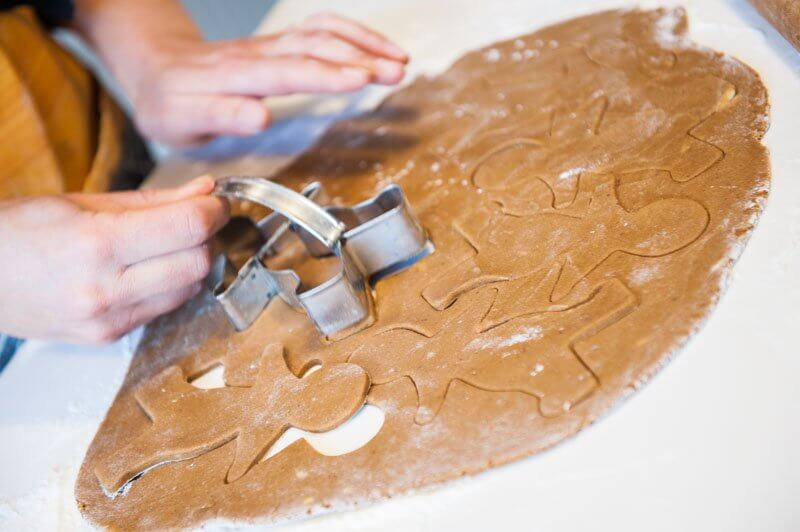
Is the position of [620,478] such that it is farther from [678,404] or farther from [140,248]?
[140,248]

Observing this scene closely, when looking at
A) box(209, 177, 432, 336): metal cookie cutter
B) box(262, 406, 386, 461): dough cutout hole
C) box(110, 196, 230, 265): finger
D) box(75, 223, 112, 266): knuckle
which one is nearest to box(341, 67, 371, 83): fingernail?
box(209, 177, 432, 336): metal cookie cutter

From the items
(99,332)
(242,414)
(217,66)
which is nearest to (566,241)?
(242,414)

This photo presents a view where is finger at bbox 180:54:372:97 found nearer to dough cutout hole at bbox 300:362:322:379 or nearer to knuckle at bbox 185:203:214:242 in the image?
knuckle at bbox 185:203:214:242

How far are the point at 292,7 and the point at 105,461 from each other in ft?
4.50

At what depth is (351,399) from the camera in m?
0.82

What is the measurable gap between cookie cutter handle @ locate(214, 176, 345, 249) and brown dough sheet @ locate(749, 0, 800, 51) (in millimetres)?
686

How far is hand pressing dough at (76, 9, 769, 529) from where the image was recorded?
0.74 meters

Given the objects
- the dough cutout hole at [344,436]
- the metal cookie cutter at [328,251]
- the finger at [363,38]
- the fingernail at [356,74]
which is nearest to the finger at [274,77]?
the fingernail at [356,74]

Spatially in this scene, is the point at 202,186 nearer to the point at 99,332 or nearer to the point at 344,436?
the point at 99,332

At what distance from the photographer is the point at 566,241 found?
34.1 inches

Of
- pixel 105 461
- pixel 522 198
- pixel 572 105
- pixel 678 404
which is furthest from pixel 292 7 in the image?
pixel 678 404

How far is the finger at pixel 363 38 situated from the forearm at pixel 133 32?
34 centimetres

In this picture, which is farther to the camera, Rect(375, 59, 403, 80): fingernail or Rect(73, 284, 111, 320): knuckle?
Rect(375, 59, 403, 80): fingernail

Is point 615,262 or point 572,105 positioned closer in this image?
point 615,262
